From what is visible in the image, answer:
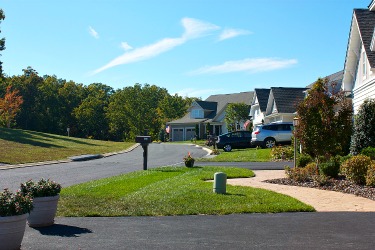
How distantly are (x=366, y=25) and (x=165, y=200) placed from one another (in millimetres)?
14526

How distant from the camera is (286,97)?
47188 mm

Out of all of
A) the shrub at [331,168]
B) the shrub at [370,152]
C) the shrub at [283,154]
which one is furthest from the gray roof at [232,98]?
the shrub at [331,168]

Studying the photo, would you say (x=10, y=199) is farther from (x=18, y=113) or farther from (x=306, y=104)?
(x=18, y=113)

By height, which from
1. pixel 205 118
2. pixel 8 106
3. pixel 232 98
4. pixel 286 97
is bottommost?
pixel 205 118

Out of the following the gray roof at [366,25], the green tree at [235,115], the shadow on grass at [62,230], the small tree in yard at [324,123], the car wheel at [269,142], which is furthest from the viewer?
the green tree at [235,115]

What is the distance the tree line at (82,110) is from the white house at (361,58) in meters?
52.1

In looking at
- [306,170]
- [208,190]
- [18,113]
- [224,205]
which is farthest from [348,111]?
[18,113]

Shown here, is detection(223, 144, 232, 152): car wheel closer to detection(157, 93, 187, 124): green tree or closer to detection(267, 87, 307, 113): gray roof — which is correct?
detection(267, 87, 307, 113): gray roof

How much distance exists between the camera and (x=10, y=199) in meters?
7.08

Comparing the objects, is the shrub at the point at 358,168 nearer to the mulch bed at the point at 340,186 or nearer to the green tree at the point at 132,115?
the mulch bed at the point at 340,186

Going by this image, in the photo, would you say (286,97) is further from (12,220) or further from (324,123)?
(12,220)

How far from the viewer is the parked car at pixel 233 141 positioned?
37381 millimetres

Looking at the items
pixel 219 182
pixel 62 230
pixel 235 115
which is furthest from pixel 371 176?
pixel 235 115

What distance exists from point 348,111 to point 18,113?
211 ft
